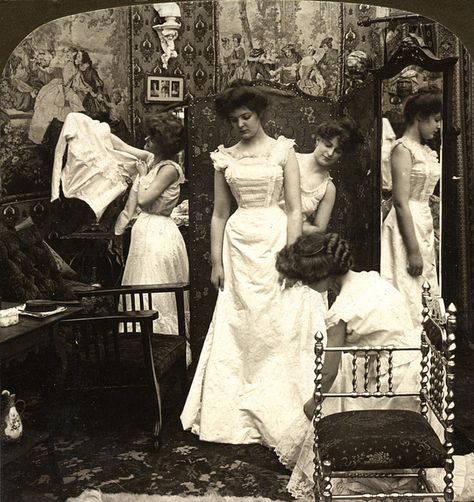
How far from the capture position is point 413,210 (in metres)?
4.18

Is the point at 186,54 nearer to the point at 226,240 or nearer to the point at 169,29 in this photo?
the point at 169,29

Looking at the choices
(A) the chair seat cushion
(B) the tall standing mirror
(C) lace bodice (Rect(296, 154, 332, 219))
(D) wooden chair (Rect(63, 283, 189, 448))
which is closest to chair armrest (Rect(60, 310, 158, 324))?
(D) wooden chair (Rect(63, 283, 189, 448))

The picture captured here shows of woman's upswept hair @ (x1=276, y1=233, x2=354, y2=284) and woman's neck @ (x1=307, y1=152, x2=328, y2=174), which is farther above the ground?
woman's neck @ (x1=307, y1=152, x2=328, y2=174)

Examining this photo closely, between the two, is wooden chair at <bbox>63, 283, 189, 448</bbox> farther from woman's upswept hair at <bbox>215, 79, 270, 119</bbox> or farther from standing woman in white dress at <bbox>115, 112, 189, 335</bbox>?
woman's upswept hair at <bbox>215, 79, 270, 119</bbox>

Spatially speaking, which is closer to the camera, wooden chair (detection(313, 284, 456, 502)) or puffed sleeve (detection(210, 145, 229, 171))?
wooden chair (detection(313, 284, 456, 502))

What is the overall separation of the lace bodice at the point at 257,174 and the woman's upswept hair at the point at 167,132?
0.24m

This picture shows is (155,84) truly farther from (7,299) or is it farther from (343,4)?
(7,299)

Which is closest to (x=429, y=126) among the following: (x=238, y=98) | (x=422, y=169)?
(x=422, y=169)

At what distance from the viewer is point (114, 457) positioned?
14.0 ft

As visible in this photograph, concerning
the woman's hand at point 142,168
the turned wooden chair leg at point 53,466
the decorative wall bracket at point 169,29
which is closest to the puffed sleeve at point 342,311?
the woman's hand at point 142,168

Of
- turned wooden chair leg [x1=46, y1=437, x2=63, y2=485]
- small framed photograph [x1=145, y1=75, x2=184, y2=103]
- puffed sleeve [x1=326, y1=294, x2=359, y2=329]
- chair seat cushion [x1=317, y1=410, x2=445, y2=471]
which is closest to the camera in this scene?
chair seat cushion [x1=317, y1=410, x2=445, y2=471]

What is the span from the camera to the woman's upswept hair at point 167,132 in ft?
13.7

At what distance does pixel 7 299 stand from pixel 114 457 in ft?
3.19

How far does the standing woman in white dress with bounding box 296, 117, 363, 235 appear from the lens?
13.4 ft
